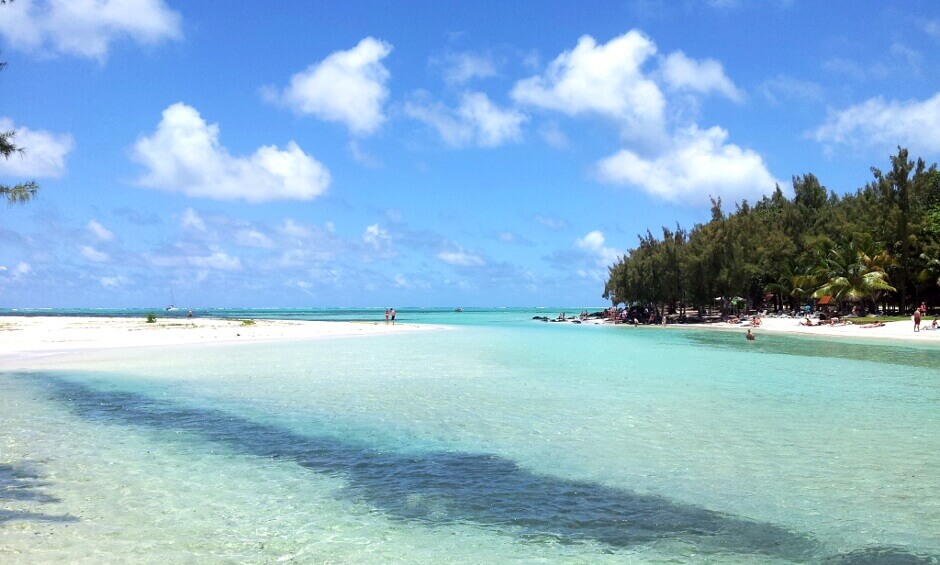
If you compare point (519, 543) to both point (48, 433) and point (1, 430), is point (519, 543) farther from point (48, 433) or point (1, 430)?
point (1, 430)

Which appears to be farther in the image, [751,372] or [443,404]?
[751,372]

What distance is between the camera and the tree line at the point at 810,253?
61.6 m

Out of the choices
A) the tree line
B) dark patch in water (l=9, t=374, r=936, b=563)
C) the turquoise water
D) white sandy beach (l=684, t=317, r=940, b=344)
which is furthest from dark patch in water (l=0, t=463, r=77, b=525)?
the tree line

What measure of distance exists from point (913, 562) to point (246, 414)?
45.9 ft

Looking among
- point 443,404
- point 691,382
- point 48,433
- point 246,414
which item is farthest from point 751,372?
point 48,433

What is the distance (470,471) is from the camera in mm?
10914

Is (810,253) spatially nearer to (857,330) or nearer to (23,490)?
(857,330)

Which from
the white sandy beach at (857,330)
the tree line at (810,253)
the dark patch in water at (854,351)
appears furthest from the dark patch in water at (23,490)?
the tree line at (810,253)

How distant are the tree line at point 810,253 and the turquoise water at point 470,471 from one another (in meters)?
47.1

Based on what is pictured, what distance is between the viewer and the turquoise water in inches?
300

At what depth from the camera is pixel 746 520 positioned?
845cm

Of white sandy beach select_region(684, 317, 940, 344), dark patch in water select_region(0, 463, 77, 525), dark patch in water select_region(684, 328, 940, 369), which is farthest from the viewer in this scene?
white sandy beach select_region(684, 317, 940, 344)

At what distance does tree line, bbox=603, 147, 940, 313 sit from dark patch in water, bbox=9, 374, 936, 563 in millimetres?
59519

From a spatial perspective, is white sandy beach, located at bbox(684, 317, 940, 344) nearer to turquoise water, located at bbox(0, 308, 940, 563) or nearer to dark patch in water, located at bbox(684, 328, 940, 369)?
dark patch in water, located at bbox(684, 328, 940, 369)
